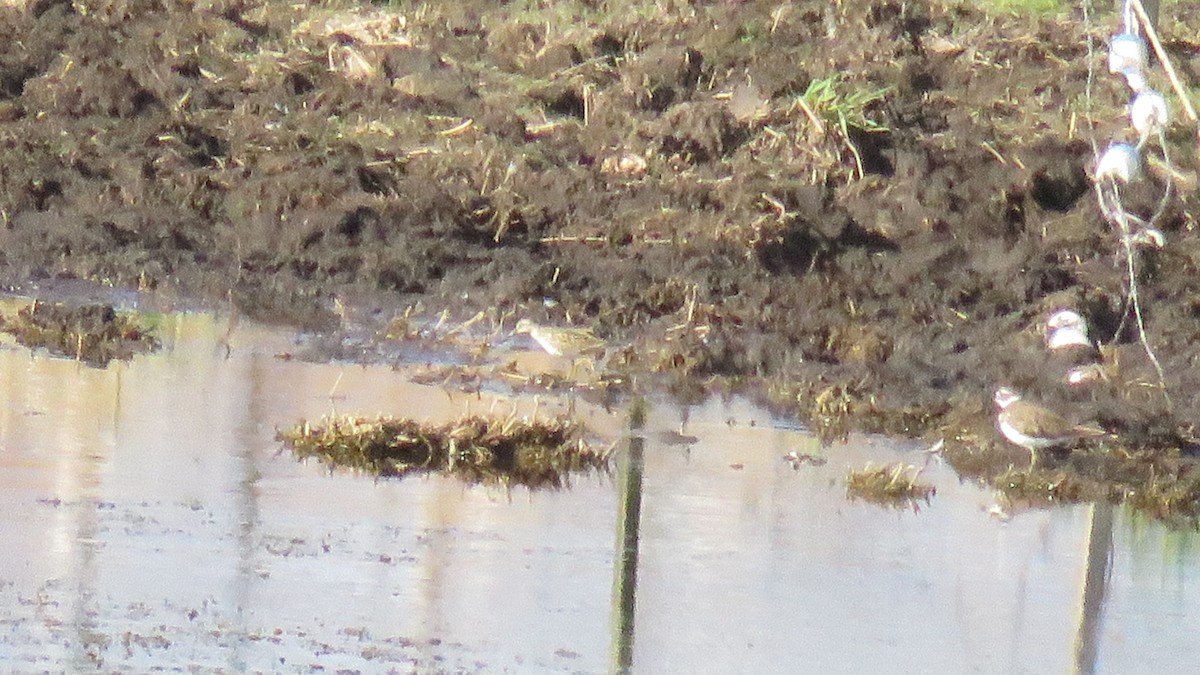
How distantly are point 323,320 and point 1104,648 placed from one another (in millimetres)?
4434

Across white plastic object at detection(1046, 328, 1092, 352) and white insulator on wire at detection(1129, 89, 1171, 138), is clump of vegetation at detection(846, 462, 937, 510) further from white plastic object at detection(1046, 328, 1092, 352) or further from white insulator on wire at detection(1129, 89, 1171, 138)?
white insulator on wire at detection(1129, 89, 1171, 138)

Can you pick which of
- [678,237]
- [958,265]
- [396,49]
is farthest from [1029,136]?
[396,49]

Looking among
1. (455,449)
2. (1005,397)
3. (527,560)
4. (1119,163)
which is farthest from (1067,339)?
(527,560)

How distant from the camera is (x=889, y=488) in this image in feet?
29.6

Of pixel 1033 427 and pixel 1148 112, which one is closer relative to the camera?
pixel 1033 427

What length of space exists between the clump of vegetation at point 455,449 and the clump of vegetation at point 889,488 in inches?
39.2

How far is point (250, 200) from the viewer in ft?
38.4

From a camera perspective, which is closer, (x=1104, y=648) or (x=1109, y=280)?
(x=1104, y=648)

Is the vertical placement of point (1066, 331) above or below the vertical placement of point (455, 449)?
above

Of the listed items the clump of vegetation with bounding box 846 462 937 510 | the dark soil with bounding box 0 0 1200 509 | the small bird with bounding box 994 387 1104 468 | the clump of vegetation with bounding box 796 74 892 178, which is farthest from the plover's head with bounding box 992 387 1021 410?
the clump of vegetation with bounding box 796 74 892 178

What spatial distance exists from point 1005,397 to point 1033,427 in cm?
37

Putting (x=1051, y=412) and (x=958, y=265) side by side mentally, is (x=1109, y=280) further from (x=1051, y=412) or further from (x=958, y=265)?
(x=1051, y=412)

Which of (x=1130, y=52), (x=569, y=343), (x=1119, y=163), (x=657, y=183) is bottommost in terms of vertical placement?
(x=569, y=343)

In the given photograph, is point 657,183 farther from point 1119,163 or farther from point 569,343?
point 1119,163
